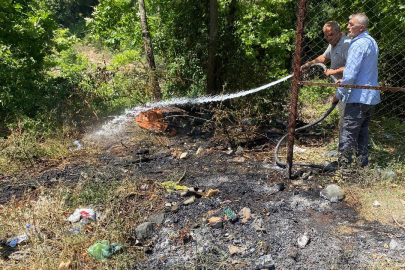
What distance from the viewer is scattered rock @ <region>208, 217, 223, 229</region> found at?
3166mm

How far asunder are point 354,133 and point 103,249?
9.90 feet

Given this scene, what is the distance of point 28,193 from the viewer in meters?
3.99

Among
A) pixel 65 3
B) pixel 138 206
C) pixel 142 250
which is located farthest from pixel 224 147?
pixel 65 3

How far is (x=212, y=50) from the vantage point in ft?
19.9

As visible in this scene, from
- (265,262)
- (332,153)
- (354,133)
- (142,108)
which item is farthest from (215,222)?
(142,108)

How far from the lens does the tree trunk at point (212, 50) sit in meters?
5.83

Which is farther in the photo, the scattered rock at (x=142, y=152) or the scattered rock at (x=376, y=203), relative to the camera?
the scattered rock at (x=142, y=152)

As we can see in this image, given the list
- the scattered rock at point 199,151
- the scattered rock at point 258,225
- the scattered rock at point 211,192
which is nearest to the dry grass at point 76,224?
the scattered rock at point 211,192

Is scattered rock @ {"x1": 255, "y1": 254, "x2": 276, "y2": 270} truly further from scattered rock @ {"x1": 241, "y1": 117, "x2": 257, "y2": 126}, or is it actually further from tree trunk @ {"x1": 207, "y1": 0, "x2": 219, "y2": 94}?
tree trunk @ {"x1": 207, "y1": 0, "x2": 219, "y2": 94}

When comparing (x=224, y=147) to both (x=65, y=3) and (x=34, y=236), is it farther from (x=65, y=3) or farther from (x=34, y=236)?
(x=65, y=3)

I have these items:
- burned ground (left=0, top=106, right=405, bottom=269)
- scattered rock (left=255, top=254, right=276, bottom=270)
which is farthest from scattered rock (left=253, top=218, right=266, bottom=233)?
scattered rock (left=255, top=254, right=276, bottom=270)

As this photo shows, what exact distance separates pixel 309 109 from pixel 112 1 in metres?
4.59

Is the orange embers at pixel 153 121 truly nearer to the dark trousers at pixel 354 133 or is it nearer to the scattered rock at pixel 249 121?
the scattered rock at pixel 249 121

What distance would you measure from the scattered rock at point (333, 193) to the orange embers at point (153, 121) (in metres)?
2.75
